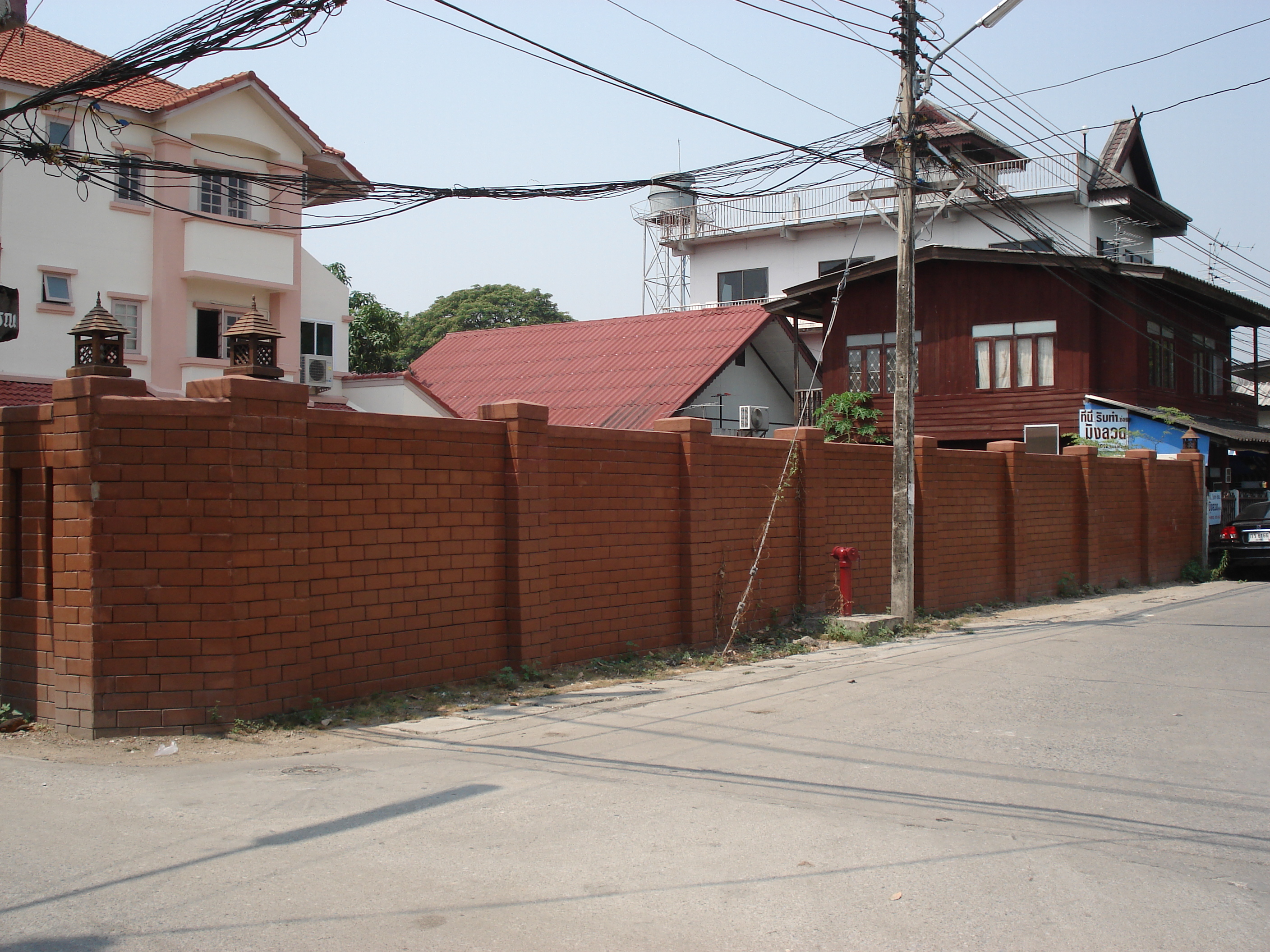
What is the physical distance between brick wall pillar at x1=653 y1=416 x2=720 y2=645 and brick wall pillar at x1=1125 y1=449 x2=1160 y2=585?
1523cm

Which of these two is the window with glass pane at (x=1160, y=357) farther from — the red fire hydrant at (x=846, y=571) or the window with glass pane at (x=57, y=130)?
the window with glass pane at (x=57, y=130)

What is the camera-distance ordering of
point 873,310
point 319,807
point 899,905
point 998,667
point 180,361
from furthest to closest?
1. point 873,310
2. point 180,361
3. point 998,667
4. point 319,807
5. point 899,905

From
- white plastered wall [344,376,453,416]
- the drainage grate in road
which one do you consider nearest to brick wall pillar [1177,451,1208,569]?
white plastered wall [344,376,453,416]

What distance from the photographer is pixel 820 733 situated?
824 cm

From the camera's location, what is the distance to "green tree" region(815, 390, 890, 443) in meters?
28.4

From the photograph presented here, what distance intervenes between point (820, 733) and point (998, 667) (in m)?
4.32

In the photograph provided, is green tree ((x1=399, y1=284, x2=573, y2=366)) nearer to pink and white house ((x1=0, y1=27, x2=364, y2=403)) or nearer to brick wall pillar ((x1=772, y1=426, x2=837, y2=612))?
pink and white house ((x1=0, y1=27, x2=364, y2=403))

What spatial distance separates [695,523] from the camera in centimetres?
1224

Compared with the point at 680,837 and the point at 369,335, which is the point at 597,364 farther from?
the point at 680,837

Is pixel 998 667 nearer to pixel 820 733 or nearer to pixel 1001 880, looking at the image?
pixel 820 733

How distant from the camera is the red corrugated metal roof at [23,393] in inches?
728

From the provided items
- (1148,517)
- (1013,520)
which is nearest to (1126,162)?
(1148,517)

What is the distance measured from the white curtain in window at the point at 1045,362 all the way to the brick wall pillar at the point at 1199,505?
366 centimetres

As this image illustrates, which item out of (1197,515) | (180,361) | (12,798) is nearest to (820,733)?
(12,798)
